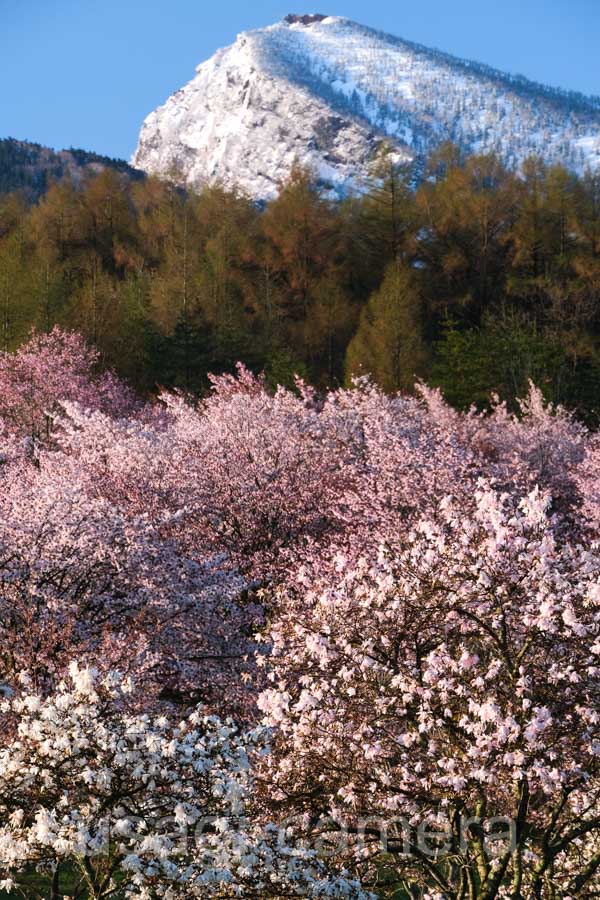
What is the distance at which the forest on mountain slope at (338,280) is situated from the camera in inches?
1916

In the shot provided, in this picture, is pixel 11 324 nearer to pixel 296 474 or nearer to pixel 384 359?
pixel 384 359

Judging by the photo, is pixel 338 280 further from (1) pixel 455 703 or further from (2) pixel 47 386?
(1) pixel 455 703

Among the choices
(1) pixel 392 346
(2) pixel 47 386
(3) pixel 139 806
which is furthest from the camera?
(1) pixel 392 346

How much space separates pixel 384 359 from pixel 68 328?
53.2 ft

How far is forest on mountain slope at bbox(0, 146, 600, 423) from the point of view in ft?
160

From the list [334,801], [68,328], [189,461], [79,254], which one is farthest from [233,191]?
[334,801]

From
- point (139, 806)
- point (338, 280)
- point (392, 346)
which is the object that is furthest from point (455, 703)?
point (338, 280)

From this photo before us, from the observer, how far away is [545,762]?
8.46 meters

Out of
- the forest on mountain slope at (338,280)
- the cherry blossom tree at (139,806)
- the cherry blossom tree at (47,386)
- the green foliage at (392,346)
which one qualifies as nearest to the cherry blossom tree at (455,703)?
the cherry blossom tree at (139,806)

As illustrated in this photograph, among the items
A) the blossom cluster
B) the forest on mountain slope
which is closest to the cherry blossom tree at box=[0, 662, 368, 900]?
the blossom cluster

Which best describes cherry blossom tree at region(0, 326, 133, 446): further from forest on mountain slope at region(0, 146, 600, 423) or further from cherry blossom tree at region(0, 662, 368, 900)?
cherry blossom tree at region(0, 662, 368, 900)

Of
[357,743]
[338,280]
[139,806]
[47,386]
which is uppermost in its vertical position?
[338,280]

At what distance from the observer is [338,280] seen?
6097 centimetres

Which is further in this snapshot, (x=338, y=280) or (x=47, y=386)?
(x=338, y=280)
